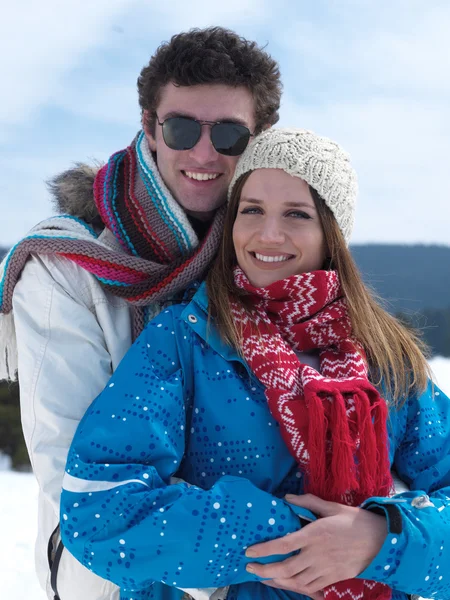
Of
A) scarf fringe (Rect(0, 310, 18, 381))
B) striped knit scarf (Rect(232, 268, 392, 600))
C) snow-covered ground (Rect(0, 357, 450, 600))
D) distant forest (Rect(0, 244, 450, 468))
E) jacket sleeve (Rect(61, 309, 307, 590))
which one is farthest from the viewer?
distant forest (Rect(0, 244, 450, 468))

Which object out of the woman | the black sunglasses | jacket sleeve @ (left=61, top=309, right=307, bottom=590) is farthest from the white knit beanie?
jacket sleeve @ (left=61, top=309, right=307, bottom=590)

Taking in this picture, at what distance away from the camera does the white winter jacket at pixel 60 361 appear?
6.02 feet

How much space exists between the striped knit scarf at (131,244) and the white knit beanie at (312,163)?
10.3 inches

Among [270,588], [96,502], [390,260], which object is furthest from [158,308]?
[390,260]

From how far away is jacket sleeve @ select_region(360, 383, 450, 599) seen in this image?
5.23 feet

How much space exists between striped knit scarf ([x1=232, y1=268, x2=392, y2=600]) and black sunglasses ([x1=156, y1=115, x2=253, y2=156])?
1.72 feet

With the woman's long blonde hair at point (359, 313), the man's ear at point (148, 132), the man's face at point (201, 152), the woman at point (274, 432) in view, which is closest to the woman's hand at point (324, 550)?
the woman at point (274, 432)

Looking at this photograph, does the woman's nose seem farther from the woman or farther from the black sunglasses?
the black sunglasses

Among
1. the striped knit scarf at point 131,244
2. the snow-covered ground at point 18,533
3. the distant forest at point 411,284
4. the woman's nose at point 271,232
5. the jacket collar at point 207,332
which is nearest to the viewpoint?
the jacket collar at point 207,332

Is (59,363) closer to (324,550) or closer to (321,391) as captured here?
(321,391)

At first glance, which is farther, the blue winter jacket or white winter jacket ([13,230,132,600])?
white winter jacket ([13,230,132,600])

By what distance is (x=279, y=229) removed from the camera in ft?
6.32

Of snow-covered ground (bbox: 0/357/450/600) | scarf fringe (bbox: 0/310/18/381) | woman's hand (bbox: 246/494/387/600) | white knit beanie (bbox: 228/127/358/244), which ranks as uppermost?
white knit beanie (bbox: 228/127/358/244)

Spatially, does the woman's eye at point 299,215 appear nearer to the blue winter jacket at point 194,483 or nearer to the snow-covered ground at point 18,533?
the blue winter jacket at point 194,483
